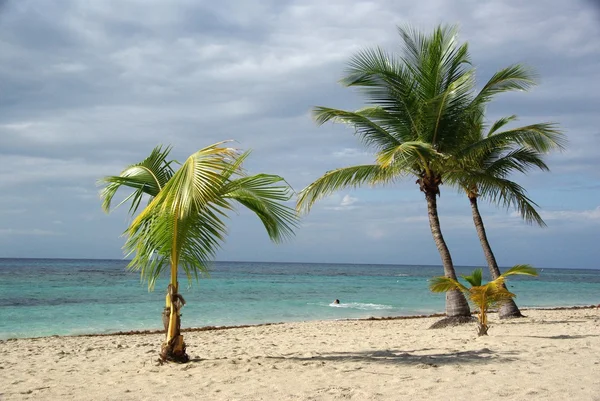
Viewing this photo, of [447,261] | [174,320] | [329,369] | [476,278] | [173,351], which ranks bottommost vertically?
[329,369]

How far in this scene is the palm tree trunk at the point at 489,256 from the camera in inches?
540

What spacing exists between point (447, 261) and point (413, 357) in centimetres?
475

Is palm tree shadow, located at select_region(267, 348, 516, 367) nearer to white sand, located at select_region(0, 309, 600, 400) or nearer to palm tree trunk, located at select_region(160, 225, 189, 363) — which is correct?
white sand, located at select_region(0, 309, 600, 400)

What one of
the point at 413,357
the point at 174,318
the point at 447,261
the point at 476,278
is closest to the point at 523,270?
the point at 476,278

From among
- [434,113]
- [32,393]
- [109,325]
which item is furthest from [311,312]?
[32,393]

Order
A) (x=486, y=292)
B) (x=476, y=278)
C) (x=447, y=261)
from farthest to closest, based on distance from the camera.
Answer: (x=447, y=261) < (x=476, y=278) < (x=486, y=292)

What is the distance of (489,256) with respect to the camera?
13820 millimetres

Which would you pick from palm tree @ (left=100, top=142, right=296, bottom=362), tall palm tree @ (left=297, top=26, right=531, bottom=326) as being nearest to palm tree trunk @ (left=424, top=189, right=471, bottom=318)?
tall palm tree @ (left=297, top=26, right=531, bottom=326)

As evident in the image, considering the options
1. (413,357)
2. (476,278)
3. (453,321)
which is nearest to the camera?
(413,357)

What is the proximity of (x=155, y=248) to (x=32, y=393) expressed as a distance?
2.26 m

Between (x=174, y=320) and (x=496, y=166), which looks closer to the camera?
(x=174, y=320)

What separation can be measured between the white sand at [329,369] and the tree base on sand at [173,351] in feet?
0.42

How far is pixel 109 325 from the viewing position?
16391 millimetres

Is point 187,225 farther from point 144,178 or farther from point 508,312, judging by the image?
point 508,312
